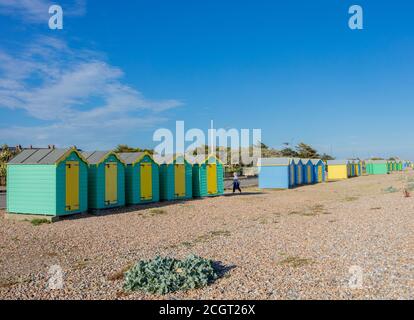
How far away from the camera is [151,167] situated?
18.4m

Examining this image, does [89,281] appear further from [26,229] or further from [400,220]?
[400,220]

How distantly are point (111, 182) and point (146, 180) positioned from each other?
7.57 ft

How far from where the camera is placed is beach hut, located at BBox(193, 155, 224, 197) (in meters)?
21.5

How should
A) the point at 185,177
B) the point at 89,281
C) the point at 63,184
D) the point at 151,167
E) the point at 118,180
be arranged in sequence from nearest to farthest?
the point at 89,281
the point at 63,184
the point at 118,180
the point at 151,167
the point at 185,177

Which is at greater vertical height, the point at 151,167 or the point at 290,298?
the point at 151,167

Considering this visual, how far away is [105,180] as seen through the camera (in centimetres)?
1577

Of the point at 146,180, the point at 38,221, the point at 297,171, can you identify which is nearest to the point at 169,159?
the point at 146,180

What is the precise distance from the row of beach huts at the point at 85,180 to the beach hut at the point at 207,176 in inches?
39.6

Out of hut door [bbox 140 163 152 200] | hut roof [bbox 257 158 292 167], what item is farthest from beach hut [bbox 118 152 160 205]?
hut roof [bbox 257 158 292 167]

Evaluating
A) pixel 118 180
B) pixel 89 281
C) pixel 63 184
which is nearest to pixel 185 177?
pixel 118 180

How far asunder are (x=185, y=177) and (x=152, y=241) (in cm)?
1072

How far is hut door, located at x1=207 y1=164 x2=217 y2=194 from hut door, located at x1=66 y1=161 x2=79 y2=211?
8997 millimetres

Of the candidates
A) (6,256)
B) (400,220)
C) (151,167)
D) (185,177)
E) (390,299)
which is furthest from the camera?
(185,177)
